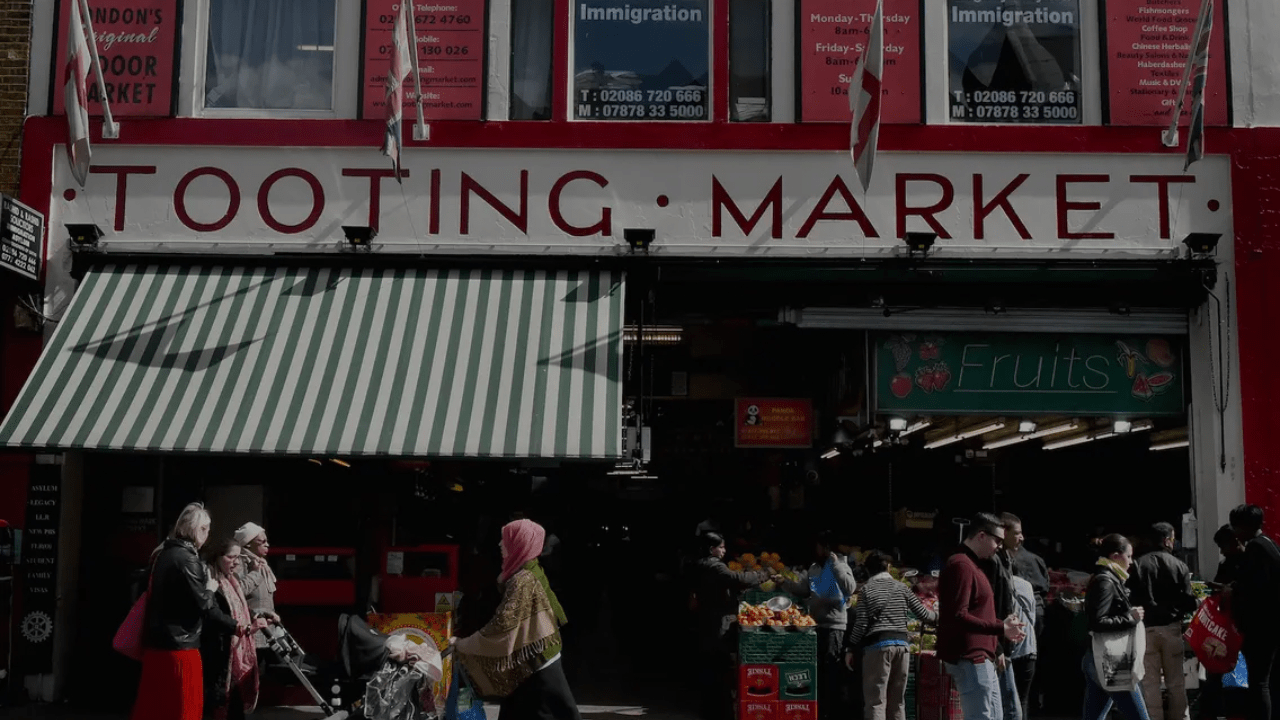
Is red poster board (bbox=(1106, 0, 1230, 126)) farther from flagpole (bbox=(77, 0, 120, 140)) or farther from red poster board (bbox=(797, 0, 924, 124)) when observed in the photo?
flagpole (bbox=(77, 0, 120, 140))

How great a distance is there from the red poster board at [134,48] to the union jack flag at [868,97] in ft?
22.2

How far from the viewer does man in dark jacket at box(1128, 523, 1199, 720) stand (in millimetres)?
10297

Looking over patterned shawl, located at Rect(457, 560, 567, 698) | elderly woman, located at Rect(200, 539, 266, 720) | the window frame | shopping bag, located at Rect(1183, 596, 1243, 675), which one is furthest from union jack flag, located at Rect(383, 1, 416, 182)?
shopping bag, located at Rect(1183, 596, 1243, 675)

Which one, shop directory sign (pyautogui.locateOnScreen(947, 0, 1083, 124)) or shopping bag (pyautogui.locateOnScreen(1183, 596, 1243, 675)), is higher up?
shop directory sign (pyautogui.locateOnScreen(947, 0, 1083, 124))

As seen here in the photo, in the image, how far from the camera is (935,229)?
39.9 ft

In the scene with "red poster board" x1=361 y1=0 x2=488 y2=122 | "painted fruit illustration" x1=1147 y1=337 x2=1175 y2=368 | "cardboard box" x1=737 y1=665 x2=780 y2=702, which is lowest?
"cardboard box" x1=737 y1=665 x2=780 y2=702

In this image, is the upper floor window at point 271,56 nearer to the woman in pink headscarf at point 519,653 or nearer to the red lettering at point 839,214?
the red lettering at point 839,214

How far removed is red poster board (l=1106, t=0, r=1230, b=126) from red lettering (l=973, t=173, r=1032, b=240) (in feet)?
4.16

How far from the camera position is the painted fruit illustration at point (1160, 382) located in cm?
1227

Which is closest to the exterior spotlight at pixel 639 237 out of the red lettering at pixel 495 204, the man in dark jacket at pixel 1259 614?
the red lettering at pixel 495 204

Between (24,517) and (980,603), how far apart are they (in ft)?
29.1

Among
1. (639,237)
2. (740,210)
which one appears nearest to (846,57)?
(740,210)

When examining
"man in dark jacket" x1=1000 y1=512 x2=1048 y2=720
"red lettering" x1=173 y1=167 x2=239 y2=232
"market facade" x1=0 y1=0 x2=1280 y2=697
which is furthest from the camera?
"red lettering" x1=173 y1=167 x2=239 y2=232

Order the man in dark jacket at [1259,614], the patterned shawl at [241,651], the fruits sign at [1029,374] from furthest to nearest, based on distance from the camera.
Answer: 1. the fruits sign at [1029,374]
2. the patterned shawl at [241,651]
3. the man in dark jacket at [1259,614]
